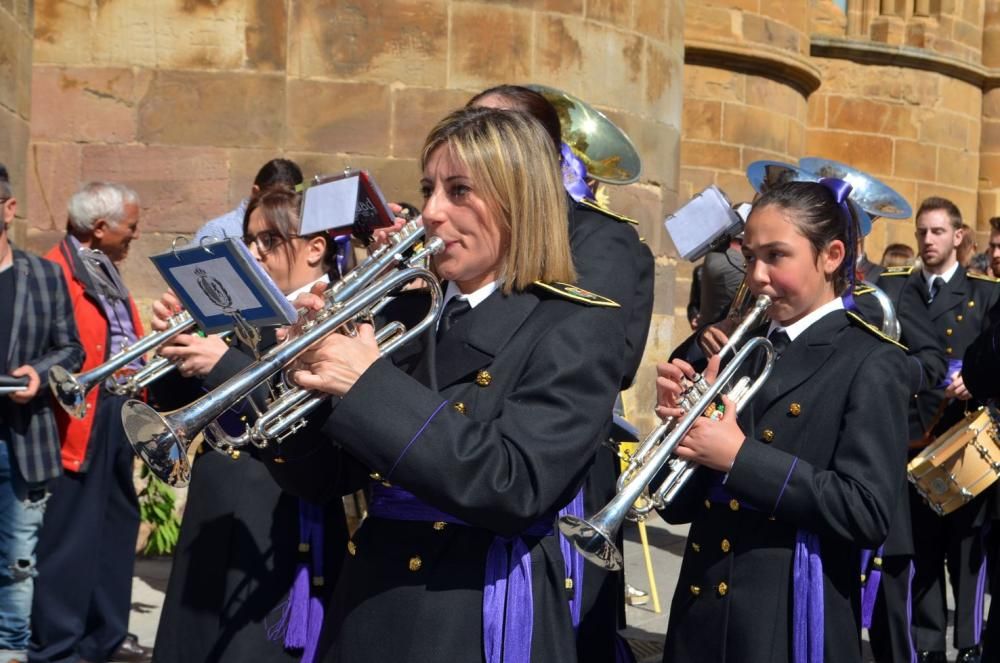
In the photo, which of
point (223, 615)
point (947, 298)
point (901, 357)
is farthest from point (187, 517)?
point (947, 298)

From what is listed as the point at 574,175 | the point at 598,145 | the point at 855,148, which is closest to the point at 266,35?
the point at 598,145

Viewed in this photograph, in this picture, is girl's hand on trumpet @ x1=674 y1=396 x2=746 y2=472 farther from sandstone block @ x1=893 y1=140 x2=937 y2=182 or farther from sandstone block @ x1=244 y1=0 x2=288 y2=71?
sandstone block @ x1=893 y1=140 x2=937 y2=182

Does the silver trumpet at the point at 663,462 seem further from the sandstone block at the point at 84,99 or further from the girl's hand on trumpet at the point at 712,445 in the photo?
the sandstone block at the point at 84,99

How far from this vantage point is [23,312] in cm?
533

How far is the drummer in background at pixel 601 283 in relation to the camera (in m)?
3.82

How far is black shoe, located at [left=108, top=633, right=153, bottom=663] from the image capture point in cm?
585

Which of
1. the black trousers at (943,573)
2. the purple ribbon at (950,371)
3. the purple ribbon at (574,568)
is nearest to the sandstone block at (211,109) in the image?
the purple ribbon at (950,371)

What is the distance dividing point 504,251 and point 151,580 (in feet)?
16.1

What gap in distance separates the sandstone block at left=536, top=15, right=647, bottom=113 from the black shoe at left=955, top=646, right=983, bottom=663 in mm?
3577

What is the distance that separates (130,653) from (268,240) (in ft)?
8.32

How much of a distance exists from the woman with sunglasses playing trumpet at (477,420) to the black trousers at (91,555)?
122 inches

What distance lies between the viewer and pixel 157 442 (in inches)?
106

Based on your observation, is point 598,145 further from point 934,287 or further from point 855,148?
point 855,148

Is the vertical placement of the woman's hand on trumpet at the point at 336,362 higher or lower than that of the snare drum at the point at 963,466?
higher
